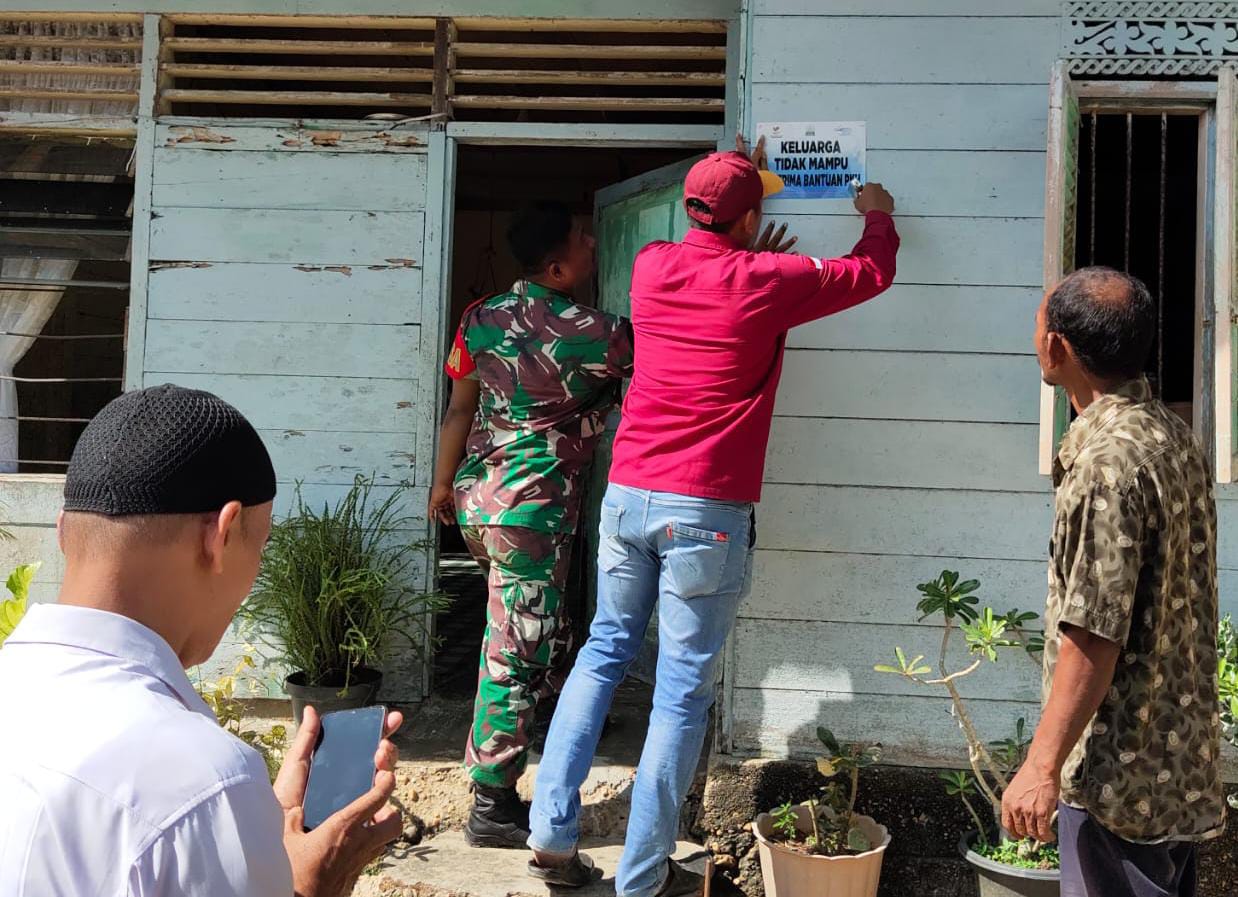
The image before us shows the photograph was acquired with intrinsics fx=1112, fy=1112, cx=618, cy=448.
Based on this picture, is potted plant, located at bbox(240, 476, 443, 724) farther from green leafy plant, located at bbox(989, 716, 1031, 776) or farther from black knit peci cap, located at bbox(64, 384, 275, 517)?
black knit peci cap, located at bbox(64, 384, 275, 517)

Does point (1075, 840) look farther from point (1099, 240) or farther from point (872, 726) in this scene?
point (1099, 240)

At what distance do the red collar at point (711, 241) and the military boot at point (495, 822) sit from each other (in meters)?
1.77

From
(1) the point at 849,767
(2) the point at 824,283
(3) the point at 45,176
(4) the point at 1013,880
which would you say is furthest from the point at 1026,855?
(3) the point at 45,176

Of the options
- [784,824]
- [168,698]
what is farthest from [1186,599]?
[168,698]

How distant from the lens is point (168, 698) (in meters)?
1.03

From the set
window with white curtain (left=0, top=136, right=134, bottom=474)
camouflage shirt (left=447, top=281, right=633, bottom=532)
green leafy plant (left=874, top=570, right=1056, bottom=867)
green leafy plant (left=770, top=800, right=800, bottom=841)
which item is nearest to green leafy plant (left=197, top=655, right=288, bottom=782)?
camouflage shirt (left=447, top=281, right=633, bottom=532)

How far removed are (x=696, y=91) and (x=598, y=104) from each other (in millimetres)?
611

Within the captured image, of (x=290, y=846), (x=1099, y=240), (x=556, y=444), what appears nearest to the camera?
(x=290, y=846)

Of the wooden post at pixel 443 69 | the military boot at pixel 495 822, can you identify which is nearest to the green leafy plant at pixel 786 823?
the military boot at pixel 495 822

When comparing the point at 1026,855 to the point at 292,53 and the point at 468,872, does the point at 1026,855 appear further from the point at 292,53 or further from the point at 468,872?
the point at 292,53

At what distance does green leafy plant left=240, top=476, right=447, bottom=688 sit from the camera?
3.95 metres

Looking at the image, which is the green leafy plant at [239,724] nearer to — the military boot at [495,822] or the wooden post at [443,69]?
the military boot at [495,822]

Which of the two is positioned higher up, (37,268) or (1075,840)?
(37,268)

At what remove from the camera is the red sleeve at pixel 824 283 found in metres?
2.95
